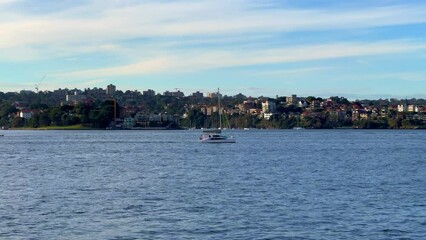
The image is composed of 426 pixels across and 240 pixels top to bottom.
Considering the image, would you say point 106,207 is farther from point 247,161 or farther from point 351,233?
point 247,161

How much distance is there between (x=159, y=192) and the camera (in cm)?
3962

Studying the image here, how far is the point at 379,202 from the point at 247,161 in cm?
3250

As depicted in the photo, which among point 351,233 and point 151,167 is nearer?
point 351,233

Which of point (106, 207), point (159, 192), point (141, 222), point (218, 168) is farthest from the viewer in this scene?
point (218, 168)


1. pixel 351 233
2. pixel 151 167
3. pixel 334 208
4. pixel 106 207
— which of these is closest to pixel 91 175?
pixel 151 167

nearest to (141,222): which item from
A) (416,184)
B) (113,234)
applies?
(113,234)

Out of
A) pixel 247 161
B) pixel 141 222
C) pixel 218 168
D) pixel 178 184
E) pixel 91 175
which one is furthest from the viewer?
pixel 247 161

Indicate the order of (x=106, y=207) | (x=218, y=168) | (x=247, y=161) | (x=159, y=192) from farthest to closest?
(x=247, y=161) < (x=218, y=168) < (x=159, y=192) < (x=106, y=207)

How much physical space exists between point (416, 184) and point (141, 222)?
2070 centimetres

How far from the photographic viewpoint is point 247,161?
67750mm

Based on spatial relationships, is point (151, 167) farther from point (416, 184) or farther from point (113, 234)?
point (113, 234)

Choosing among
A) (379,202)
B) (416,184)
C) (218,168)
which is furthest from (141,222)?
(218,168)

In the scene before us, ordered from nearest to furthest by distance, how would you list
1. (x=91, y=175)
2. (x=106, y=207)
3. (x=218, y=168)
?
(x=106, y=207), (x=91, y=175), (x=218, y=168)

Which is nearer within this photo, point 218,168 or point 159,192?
point 159,192
